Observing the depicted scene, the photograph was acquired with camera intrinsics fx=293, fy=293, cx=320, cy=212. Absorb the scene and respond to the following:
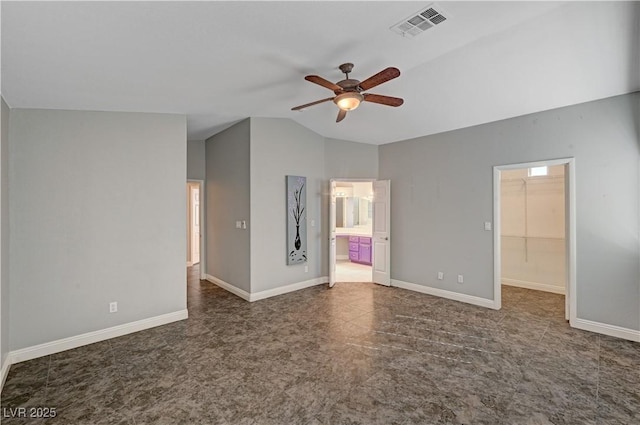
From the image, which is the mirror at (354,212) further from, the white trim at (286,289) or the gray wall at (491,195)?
the white trim at (286,289)

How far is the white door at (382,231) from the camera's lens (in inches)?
225

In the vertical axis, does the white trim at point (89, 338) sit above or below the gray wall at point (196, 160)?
below

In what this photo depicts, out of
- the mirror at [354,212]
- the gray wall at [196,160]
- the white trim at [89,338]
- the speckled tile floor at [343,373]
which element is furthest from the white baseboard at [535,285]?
the gray wall at [196,160]

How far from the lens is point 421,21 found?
2363 millimetres

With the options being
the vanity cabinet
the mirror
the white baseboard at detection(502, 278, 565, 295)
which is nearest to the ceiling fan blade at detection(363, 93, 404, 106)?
the white baseboard at detection(502, 278, 565, 295)

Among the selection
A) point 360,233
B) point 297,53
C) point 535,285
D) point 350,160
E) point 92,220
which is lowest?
point 535,285

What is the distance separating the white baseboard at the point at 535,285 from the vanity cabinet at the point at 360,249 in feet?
10.1

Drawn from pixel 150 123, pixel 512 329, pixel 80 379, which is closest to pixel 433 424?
pixel 512 329

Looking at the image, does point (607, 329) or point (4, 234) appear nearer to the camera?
point (4, 234)

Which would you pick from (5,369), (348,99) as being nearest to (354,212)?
(348,99)

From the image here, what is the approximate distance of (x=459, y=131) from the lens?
4.82 meters

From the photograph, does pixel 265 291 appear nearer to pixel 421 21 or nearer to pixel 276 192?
pixel 276 192

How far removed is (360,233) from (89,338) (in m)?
6.20

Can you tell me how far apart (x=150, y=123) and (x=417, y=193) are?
4381 mm
